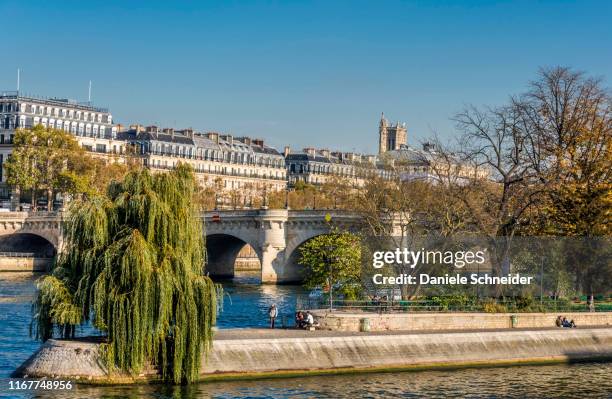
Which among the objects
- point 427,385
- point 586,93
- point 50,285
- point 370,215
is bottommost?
point 427,385

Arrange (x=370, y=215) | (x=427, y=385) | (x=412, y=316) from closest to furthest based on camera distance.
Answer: (x=427, y=385) < (x=412, y=316) < (x=370, y=215)

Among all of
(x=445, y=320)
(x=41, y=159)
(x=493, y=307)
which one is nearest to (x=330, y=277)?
(x=445, y=320)

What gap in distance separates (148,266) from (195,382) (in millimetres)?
4154

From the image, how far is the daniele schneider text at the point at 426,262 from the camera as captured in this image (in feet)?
163

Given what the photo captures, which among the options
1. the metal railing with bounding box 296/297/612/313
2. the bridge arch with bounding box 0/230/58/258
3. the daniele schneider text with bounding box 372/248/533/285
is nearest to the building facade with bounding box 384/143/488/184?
the daniele schneider text with bounding box 372/248/533/285

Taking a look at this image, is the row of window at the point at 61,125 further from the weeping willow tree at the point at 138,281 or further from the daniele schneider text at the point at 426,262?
the weeping willow tree at the point at 138,281

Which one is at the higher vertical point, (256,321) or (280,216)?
(280,216)

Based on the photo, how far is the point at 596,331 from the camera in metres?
49.8

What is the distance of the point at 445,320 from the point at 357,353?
681cm

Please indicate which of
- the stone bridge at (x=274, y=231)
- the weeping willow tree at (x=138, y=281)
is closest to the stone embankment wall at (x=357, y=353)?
the weeping willow tree at (x=138, y=281)

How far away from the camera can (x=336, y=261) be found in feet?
184

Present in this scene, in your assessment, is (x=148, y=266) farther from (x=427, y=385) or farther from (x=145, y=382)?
(x=427, y=385)

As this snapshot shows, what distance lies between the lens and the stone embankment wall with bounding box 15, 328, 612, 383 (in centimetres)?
3738

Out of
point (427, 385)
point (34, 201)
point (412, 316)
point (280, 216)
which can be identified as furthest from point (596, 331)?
point (34, 201)
